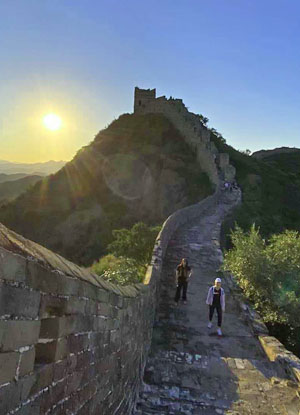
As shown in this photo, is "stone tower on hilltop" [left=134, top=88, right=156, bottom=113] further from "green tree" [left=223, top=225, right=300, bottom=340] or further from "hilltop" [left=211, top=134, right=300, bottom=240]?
"green tree" [left=223, top=225, right=300, bottom=340]

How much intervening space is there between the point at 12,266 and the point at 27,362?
62 centimetres

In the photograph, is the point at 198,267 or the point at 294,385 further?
the point at 198,267

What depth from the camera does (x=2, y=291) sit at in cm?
184

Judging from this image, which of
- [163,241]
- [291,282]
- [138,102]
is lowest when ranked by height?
[291,282]

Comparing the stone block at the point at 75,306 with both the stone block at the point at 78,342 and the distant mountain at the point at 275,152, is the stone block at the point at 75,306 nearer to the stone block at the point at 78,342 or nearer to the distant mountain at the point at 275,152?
the stone block at the point at 78,342

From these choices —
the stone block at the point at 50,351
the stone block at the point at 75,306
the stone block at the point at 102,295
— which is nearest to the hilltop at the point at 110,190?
the stone block at the point at 102,295

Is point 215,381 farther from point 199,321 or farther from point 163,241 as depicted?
point 163,241

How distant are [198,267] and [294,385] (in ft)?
26.4

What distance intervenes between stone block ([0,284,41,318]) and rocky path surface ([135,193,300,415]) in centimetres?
437

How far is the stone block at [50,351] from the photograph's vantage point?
95.2 inches

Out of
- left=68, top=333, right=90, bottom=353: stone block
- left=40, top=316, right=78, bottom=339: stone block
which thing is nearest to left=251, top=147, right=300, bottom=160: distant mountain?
left=68, top=333, right=90, bottom=353: stone block

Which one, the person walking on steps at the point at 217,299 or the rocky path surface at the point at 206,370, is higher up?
the person walking on steps at the point at 217,299

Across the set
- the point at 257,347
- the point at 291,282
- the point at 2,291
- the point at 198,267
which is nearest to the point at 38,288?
the point at 2,291

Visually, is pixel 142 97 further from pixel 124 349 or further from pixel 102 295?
pixel 102 295
